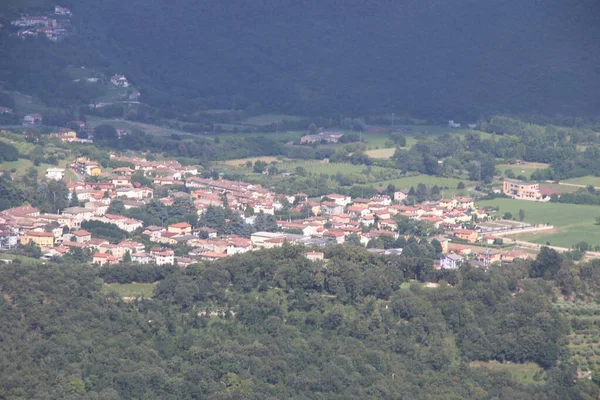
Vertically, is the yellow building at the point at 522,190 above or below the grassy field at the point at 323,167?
below

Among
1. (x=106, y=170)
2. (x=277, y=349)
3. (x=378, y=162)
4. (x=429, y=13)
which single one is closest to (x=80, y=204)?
(x=106, y=170)

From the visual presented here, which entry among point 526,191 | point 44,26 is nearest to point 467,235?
point 526,191

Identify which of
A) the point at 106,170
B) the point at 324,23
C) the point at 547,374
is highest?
the point at 324,23

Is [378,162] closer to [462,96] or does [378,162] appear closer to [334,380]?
[462,96]

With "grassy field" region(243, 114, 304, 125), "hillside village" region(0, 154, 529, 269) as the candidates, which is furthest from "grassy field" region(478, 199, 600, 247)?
"grassy field" region(243, 114, 304, 125)

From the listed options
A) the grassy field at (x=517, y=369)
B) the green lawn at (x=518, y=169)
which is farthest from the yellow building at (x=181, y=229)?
the green lawn at (x=518, y=169)

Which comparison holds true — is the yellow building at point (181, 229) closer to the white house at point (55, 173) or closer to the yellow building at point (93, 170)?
the white house at point (55, 173)

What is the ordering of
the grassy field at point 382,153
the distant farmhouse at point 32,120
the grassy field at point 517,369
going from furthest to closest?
the distant farmhouse at point 32,120 < the grassy field at point 382,153 < the grassy field at point 517,369
